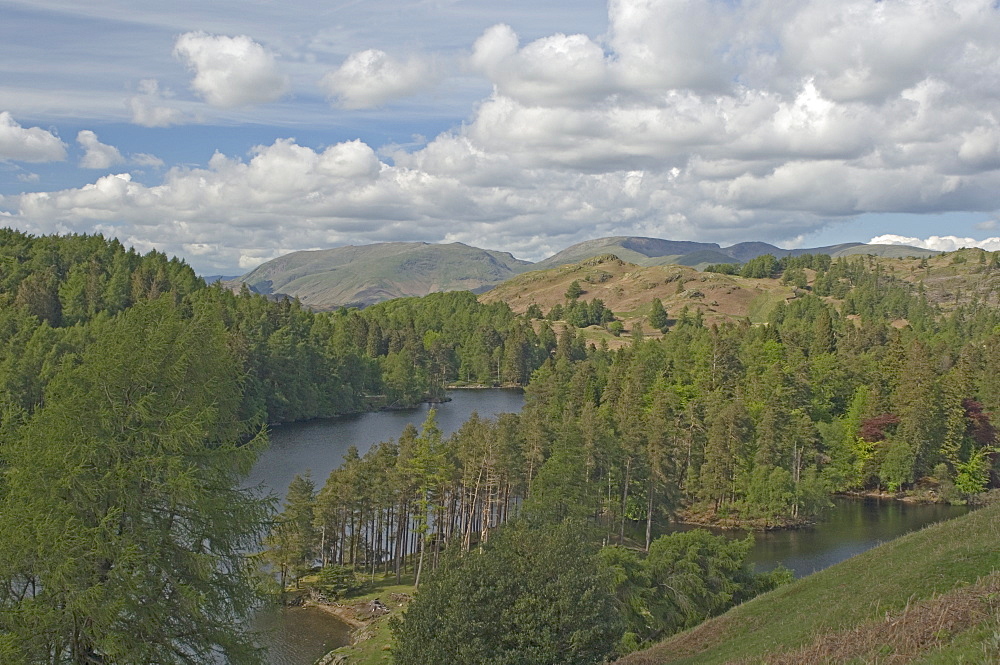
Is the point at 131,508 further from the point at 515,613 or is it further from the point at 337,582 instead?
the point at 337,582

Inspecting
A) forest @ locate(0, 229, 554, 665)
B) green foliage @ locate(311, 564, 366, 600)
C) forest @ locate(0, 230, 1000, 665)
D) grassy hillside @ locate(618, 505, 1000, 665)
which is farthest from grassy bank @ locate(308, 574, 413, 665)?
forest @ locate(0, 229, 554, 665)

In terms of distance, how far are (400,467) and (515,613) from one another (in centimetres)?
3373

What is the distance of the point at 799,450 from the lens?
85.2 m

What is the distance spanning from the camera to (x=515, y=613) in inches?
995

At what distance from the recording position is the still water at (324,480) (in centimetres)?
4909

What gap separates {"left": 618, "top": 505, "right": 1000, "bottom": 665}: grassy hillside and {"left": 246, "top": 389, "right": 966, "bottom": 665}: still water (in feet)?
53.0

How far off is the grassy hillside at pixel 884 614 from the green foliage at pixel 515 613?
392 cm

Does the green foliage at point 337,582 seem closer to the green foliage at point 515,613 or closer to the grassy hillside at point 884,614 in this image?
the grassy hillside at point 884,614

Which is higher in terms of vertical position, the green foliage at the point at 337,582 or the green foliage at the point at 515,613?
the green foliage at the point at 515,613

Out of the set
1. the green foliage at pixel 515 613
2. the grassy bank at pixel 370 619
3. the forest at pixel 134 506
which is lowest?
the grassy bank at pixel 370 619

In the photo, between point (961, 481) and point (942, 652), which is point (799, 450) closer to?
point (961, 481)

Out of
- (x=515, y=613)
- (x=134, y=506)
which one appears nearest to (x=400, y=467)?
(x=515, y=613)

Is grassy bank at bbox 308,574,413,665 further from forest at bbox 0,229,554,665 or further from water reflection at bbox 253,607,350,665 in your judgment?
forest at bbox 0,229,554,665

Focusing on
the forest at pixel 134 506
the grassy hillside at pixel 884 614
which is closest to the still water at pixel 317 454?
the forest at pixel 134 506
